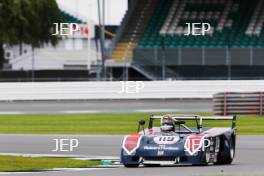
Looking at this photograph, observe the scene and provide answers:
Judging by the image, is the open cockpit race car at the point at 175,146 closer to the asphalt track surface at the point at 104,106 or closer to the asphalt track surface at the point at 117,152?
the asphalt track surface at the point at 117,152

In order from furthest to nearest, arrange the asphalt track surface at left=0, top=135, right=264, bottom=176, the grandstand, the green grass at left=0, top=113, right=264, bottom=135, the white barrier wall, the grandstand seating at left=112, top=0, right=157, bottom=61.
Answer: the grandstand seating at left=112, top=0, right=157, bottom=61
the grandstand
the white barrier wall
the green grass at left=0, top=113, right=264, bottom=135
the asphalt track surface at left=0, top=135, right=264, bottom=176

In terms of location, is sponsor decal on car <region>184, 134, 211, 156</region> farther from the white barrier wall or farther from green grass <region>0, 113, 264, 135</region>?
the white barrier wall

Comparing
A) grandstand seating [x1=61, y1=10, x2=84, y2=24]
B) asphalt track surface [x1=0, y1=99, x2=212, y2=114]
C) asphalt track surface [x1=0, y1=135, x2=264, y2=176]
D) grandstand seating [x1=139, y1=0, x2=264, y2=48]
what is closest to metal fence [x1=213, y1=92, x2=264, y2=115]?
asphalt track surface [x1=0, y1=99, x2=212, y2=114]

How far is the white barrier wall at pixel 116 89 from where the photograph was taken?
40312mm

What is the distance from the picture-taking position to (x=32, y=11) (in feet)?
161

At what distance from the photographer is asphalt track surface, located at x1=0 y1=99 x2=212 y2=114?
118 ft

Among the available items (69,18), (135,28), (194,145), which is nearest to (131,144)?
(194,145)

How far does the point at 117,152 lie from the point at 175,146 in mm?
4184

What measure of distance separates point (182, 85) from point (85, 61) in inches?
798

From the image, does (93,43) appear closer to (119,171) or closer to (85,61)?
(85,61)

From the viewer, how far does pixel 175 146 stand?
15.2 metres

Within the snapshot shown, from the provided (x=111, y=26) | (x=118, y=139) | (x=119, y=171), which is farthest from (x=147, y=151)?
(x=111, y=26)

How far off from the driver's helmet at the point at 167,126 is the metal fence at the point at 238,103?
17.1 m

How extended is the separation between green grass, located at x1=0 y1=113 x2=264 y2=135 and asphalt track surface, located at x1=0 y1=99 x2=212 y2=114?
197cm
